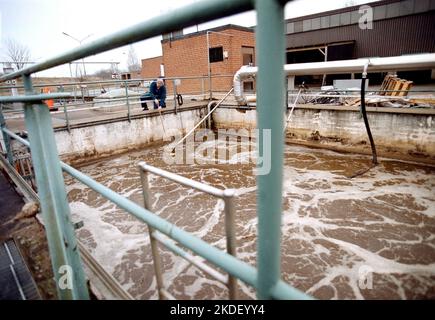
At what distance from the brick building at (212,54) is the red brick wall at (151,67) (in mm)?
6077

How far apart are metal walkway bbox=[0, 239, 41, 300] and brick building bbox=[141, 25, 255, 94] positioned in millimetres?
12810

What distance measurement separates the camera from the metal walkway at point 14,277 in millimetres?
1595

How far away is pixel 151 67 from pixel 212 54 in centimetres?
1088

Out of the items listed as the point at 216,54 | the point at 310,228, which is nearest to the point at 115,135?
the point at 310,228

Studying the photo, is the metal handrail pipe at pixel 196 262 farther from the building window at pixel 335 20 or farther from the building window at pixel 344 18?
the building window at pixel 335 20

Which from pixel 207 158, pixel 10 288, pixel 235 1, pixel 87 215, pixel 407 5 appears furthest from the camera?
pixel 407 5

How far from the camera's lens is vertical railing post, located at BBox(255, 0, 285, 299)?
0.52m

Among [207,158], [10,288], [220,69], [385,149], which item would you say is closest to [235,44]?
[220,69]

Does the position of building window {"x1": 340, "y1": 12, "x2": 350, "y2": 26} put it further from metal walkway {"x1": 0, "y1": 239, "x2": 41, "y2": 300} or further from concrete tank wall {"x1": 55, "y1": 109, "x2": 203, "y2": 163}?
metal walkway {"x1": 0, "y1": 239, "x2": 41, "y2": 300}

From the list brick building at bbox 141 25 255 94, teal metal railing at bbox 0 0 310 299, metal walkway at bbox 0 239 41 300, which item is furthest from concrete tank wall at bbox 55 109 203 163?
teal metal railing at bbox 0 0 310 299

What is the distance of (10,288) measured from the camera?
5.46ft

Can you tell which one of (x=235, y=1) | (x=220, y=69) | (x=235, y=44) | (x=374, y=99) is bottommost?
(x=374, y=99)

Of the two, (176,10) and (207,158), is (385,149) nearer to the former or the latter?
(207,158)
